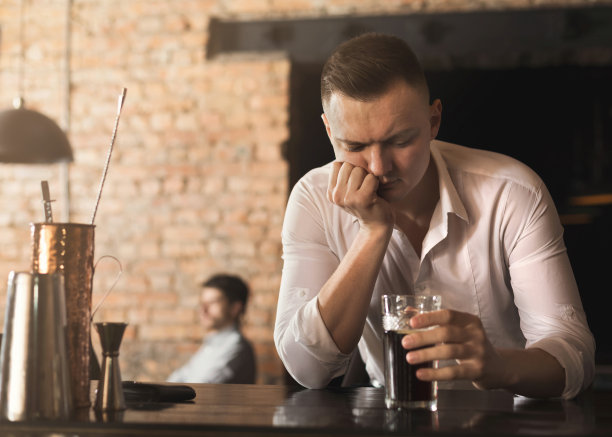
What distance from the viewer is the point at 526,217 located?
5.27ft

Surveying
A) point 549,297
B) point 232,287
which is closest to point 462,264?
point 549,297

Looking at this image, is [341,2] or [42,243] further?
[341,2]

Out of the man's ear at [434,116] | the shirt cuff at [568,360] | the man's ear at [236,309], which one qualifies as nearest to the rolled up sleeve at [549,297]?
the shirt cuff at [568,360]

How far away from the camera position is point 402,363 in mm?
1139

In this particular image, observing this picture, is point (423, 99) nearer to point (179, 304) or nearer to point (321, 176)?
point (321, 176)

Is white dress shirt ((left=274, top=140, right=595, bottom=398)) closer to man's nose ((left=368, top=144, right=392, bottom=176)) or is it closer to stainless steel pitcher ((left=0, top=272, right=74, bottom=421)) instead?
man's nose ((left=368, top=144, right=392, bottom=176))

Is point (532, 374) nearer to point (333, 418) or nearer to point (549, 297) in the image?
point (549, 297)

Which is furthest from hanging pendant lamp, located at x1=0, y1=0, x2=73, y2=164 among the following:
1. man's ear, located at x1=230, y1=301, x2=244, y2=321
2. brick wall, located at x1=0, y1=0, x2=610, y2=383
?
man's ear, located at x1=230, y1=301, x2=244, y2=321

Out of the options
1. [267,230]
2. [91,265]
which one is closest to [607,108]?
[267,230]

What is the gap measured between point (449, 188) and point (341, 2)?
2579 mm

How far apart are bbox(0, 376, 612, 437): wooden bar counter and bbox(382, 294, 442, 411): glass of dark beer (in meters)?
0.03

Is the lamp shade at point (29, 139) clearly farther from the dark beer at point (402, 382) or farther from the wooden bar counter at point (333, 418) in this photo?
the dark beer at point (402, 382)

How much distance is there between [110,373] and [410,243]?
82cm

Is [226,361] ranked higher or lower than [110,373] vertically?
lower
